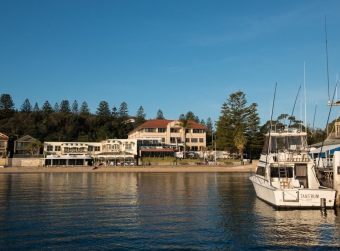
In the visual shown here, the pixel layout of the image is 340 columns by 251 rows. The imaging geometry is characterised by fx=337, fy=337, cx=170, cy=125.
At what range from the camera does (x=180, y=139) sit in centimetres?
8669

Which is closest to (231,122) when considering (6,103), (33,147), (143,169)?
(143,169)

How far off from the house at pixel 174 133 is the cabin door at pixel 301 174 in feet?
203

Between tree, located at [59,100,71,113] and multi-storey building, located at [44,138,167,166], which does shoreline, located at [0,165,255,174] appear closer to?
multi-storey building, located at [44,138,167,166]

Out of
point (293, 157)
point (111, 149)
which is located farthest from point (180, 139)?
point (293, 157)

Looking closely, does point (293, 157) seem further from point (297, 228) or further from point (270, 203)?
point (297, 228)

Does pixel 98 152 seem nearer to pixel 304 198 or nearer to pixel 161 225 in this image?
pixel 304 198

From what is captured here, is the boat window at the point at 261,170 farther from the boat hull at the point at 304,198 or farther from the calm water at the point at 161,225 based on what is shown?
the boat hull at the point at 304,198

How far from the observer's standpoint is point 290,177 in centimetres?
2302

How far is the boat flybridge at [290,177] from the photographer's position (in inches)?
783

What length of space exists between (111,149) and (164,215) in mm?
60155

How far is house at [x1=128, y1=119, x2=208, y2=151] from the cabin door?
6182 centimetres

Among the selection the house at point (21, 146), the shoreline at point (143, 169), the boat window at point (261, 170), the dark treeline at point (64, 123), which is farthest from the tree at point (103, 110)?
the boat window at point (261, 170)

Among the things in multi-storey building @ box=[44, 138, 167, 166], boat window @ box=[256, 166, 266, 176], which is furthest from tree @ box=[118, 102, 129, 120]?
boat window @ box=[256, 166, 266, 176]

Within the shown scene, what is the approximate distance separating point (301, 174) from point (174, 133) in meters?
64.7
